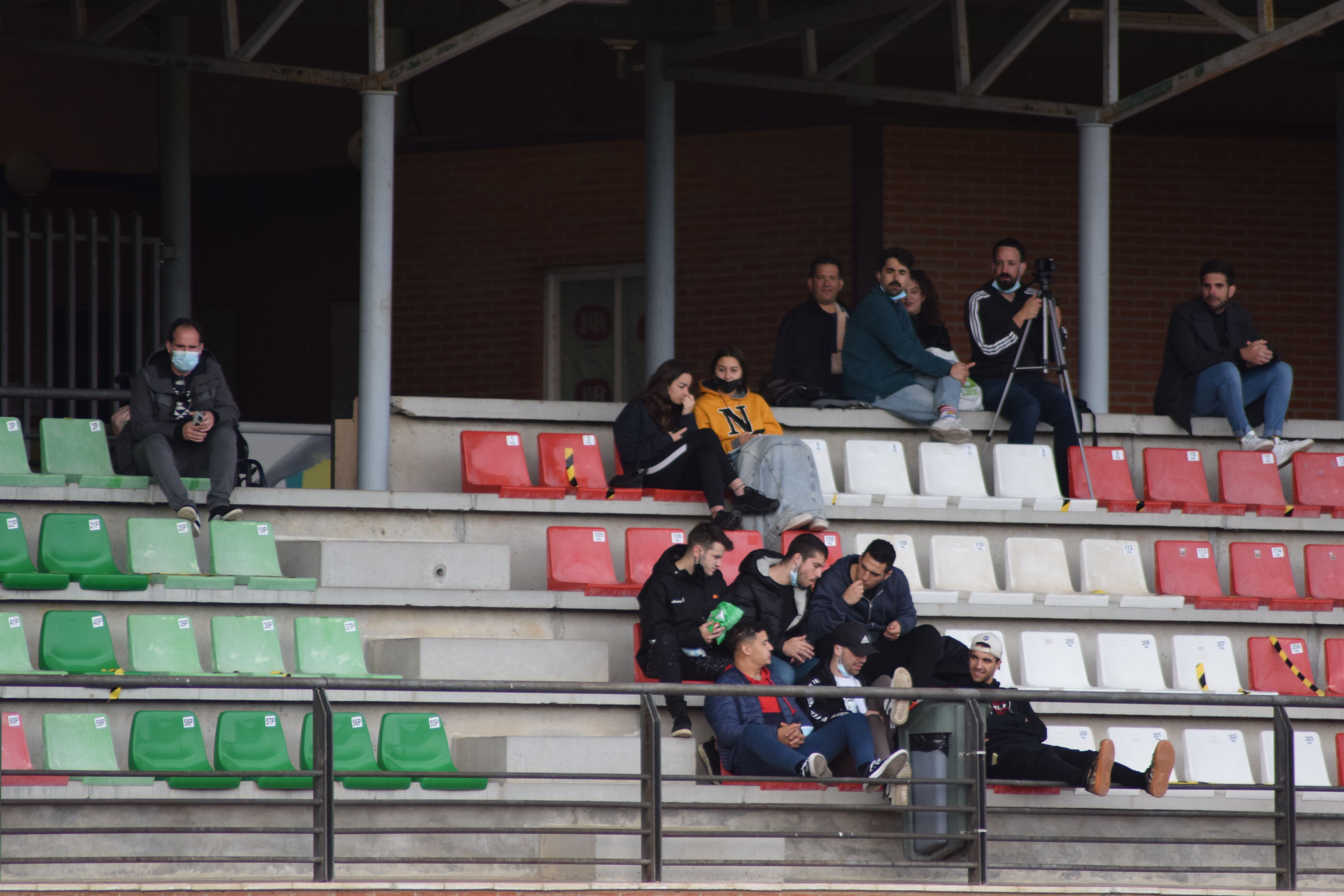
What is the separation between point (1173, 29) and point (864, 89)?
86.0 inches

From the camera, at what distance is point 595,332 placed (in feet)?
48.5

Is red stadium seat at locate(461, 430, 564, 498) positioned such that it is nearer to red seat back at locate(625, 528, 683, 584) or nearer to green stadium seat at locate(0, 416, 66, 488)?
red seat back at locate(625, 528, 683, 584)

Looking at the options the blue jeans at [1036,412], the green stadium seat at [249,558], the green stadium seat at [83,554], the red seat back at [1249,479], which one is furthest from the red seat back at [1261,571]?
the green stadium seat at [83,554]

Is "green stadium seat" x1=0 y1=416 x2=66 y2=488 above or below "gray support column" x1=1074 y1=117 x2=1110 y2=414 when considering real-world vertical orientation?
below

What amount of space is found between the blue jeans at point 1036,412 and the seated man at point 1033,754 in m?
2.22

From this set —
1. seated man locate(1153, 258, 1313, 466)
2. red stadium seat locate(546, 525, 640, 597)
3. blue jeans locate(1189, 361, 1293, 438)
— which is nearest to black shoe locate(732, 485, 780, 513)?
A: red stadium seat locate(546, 525, 640, 597)

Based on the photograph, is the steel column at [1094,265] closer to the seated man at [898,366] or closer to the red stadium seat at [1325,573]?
the seated man at [898,366]

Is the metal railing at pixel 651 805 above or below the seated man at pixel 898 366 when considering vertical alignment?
below

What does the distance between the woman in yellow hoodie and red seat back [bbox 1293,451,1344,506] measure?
315 centimetres

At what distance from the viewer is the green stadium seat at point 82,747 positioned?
7758 millimetres

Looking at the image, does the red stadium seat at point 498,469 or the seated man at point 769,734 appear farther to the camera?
the red stadium seat at point 498,469

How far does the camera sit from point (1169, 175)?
47.2ft

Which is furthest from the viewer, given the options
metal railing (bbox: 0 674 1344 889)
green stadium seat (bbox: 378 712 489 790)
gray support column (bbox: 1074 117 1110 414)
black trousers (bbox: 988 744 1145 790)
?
gray support column (bbox: 1074 117 1110 414)

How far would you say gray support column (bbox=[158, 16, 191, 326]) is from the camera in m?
13.4
